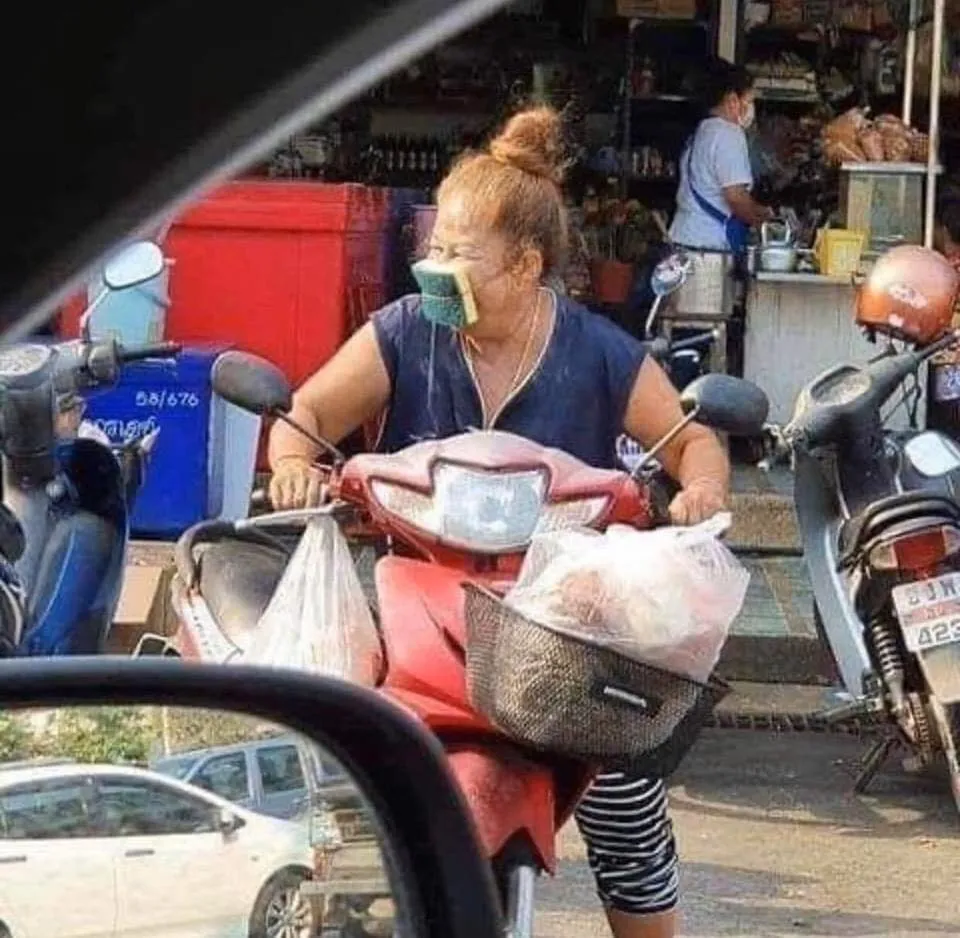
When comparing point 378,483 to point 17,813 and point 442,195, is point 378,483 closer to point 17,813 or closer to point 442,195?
point 442,195

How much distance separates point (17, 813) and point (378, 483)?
6.51ft

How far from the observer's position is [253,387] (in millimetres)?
4004

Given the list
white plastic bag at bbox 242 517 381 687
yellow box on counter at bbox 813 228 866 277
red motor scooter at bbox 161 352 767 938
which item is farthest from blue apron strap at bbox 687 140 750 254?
white plastic bag at bbox 242 517 381 687

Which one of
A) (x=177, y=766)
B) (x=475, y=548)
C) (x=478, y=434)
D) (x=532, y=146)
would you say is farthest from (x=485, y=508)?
(x=177, y=766)

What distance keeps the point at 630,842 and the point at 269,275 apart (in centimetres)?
517

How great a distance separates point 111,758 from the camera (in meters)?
2.04

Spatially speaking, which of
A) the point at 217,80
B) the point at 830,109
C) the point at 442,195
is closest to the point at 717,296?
the point at 830,109

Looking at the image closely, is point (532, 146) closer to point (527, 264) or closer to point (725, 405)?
point (527, 264)

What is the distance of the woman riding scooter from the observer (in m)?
4.12

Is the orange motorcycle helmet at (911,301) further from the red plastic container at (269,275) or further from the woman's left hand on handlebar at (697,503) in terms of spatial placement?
the red plastic container at (269,275)

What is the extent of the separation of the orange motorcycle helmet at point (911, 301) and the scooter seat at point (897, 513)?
527 mm

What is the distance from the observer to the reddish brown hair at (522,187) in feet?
13.5

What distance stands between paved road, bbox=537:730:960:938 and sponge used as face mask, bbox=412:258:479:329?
1771mm

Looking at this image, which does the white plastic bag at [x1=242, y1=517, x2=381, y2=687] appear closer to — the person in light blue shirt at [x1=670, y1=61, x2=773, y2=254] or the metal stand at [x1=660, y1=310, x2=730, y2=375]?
the metal stand at [x1=660, y1=310, x2=730, y2=375]
